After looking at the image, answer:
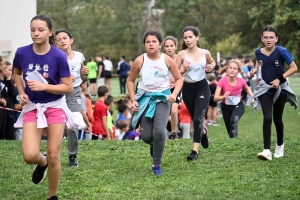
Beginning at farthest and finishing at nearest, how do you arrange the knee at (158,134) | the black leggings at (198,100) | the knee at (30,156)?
the black leggings at (198,100)
the knee at (158,134)
the knee at (30,156)

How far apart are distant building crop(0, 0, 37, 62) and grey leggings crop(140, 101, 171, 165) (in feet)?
42.6

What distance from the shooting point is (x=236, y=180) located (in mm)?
8461

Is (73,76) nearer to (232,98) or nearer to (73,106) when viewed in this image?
(73,106)

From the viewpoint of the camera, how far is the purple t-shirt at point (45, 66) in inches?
281

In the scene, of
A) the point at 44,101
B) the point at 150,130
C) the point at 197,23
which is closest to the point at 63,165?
the point at 150,130

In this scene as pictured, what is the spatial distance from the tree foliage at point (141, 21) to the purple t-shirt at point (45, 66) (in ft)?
176

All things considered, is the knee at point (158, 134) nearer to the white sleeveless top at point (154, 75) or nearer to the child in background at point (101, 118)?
the white sleeveless top at point (154, 75)

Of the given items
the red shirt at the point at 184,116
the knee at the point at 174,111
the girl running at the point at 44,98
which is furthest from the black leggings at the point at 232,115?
the girl running at the point at 44,98

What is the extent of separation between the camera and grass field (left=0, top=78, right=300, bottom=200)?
779cm

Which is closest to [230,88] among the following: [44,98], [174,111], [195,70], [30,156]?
[174,111]

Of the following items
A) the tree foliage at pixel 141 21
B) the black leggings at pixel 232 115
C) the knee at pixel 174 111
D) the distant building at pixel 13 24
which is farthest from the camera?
the tree foliage at pixel 141 21

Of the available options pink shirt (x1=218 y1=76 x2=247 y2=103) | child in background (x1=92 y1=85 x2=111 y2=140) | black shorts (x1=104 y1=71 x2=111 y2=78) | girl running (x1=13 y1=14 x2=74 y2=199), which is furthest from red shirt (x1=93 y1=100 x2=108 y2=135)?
black shorts (x1=104 y1=71 x2=111 y2=78)

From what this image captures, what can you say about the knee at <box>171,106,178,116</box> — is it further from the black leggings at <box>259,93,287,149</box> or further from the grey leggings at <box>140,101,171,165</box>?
the grey leggings at <box>140,101,171,165</box>

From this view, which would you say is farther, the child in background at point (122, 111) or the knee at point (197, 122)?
the child in background at point (122, 111)
